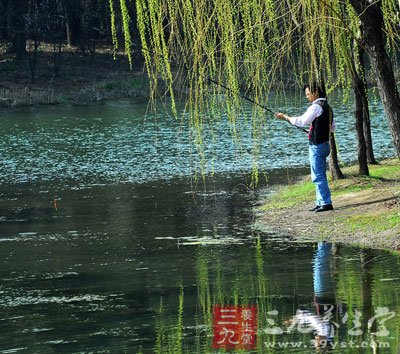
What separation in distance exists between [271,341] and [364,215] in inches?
237

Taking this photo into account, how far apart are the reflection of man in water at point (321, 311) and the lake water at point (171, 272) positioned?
0.02 meters

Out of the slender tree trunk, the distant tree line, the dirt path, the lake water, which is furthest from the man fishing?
the distant tree line

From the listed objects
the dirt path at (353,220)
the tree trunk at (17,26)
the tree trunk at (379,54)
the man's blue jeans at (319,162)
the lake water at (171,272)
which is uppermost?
the tree trunk at (17,26)

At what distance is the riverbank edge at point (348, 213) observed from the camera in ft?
→ 43.0

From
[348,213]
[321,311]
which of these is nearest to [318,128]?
[348,213]

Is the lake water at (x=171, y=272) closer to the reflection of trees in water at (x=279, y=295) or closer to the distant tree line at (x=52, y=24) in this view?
the reflection of trees in water at (x=279, y=295)

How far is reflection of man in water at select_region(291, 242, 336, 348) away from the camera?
838 cm

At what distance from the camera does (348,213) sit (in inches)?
567

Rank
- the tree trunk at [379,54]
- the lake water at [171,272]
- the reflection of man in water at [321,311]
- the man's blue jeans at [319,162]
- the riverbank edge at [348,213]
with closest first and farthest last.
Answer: the reflection of man in water at [321,311] → the lake water at [171,272] → the tree trunk at [379,54] → the riverbank edge at [348,213] → the man's blue jeans at [319,162]

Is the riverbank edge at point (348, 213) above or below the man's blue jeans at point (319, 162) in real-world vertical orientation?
below

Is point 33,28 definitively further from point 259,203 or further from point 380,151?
point 259,203

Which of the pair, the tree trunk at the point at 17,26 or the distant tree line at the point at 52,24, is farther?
the distant tree line at the point at 52,24

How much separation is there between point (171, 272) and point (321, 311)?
118 inches

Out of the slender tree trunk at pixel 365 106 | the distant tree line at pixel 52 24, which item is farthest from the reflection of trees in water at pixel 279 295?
the distant tree line at pixel 52 24
